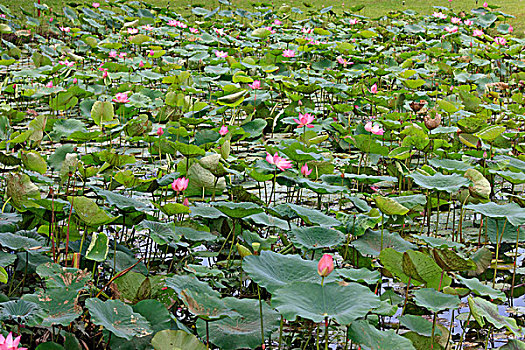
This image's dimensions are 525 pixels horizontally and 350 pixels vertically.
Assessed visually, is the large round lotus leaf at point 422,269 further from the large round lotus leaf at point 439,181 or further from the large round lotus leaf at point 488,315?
the large round lotus leaf at point 439,181

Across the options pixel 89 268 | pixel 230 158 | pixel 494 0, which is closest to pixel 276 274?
pixel 89 268

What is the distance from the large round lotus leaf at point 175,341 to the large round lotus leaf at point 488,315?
67 centimetres

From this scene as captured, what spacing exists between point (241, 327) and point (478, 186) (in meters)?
1.26

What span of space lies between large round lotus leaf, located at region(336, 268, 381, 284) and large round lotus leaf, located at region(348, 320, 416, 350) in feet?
0.86

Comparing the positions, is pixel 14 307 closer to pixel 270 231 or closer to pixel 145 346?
pixel 145 346

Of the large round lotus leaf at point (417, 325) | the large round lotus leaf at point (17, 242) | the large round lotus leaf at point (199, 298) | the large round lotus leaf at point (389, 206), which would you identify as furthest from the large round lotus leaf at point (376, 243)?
the large round lotus leaf at point (17, 242)

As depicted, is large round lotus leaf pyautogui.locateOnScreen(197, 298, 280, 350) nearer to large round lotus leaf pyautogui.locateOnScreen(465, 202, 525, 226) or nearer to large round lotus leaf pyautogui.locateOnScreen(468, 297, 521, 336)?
large round lotus leaf pyautogui.locateOnScreen(468, 297, 521, 336)

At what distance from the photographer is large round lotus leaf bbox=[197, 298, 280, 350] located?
4.95 ft

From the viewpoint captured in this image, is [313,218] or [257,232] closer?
[313,218]

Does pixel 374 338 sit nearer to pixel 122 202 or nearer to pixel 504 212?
pixel 504 212

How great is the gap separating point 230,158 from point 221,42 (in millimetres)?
3923

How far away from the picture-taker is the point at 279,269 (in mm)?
1614

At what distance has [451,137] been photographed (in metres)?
3.78

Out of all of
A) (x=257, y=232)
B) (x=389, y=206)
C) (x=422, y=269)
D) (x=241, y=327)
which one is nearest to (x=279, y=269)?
(x=241, y=327)
